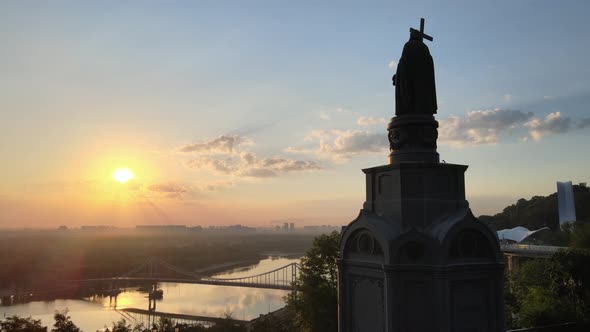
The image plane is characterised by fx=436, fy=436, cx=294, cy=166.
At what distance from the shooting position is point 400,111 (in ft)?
26.5

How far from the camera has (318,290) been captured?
70.0 ft

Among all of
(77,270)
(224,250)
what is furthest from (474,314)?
(224,250)

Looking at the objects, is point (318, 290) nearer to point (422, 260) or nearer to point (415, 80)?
point (422, 260)

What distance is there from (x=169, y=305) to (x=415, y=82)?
247 feet

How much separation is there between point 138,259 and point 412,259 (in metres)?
148

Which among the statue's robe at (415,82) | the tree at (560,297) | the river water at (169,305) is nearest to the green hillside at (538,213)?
the river water at (169,305)

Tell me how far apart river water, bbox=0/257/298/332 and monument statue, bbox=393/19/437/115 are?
Result: 5366 centimetres

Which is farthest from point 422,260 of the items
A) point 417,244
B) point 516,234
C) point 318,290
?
point 516,234

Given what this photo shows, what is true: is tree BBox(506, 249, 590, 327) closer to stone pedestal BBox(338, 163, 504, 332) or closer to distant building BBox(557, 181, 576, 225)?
stone pedestal BBox(338, 163, 504, 332)

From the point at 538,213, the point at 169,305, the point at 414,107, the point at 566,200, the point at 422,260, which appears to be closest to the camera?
the point at 422,260

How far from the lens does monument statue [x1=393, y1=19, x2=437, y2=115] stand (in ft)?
26.1

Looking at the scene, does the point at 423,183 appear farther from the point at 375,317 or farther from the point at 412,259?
the point at 375,317

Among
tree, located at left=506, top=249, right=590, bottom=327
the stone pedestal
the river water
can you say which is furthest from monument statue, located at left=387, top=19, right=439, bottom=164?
the river water

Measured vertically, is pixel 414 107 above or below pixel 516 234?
above
